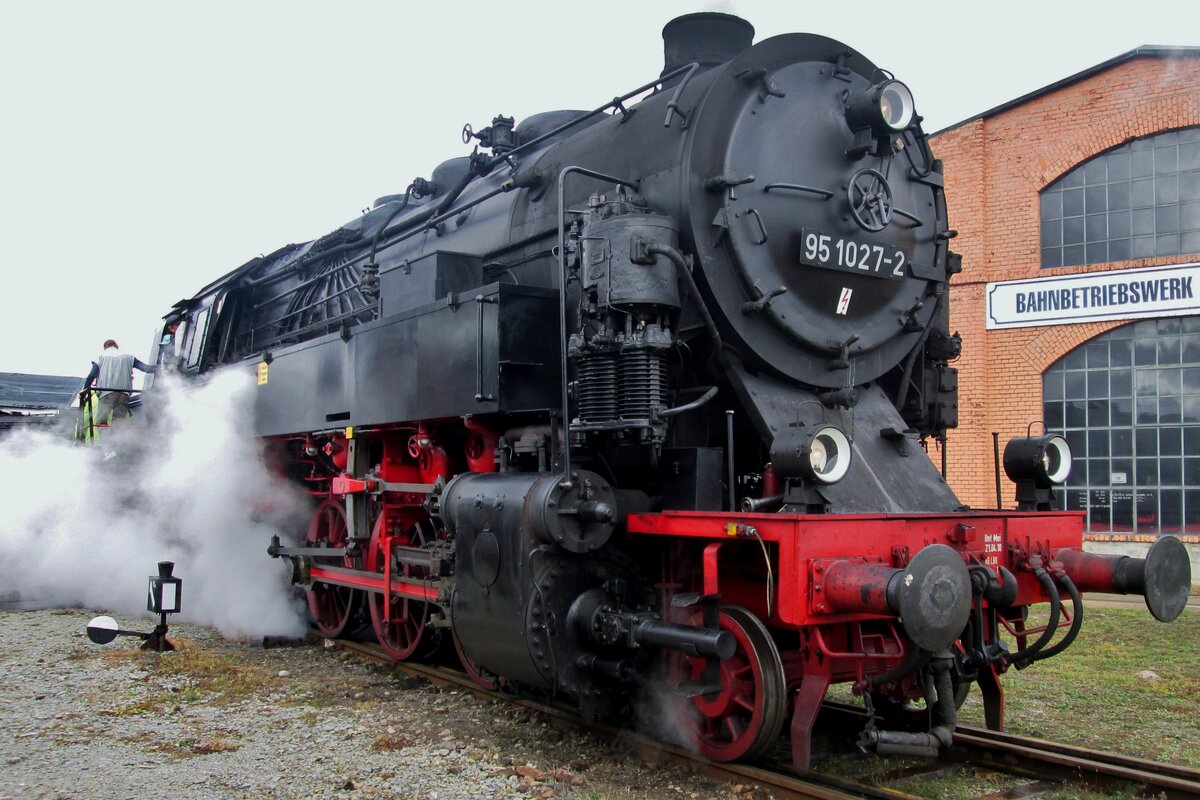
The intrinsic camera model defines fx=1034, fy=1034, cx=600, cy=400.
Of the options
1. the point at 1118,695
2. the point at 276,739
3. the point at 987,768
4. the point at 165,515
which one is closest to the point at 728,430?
the point at 987,768

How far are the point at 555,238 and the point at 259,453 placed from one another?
14.6 ft

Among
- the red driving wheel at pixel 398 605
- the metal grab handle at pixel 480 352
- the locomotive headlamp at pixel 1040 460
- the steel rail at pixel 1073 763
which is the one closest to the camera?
the steel rail at pixel 1073 763

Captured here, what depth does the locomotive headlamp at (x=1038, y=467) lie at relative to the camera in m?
5.38

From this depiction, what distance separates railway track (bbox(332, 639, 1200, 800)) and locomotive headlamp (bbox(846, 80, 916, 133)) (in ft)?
9.95

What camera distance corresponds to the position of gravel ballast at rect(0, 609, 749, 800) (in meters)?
4.39

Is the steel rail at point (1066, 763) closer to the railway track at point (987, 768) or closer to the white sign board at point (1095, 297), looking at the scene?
the railway track at point (987, 768)

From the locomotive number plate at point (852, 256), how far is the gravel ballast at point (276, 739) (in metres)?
2.49

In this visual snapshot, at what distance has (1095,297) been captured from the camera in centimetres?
1226

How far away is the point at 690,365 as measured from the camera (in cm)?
516

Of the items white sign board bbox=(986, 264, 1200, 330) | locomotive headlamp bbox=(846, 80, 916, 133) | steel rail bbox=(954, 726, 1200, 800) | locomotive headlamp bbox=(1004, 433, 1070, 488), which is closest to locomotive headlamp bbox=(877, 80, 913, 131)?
locomotive headlamp bbox=(846, 80, 916, 133)

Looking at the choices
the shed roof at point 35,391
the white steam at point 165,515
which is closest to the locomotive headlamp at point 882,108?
the white steam at point 165,515

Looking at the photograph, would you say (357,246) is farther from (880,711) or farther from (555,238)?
(880,711)

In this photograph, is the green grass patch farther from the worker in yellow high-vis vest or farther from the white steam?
the worker in yellow high-vis vest

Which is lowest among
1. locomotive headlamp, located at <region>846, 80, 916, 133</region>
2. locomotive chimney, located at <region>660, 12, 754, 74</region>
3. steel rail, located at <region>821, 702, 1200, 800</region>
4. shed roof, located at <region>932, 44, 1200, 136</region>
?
steel rail, located at <region>821, 702, 1200, 800</region>
